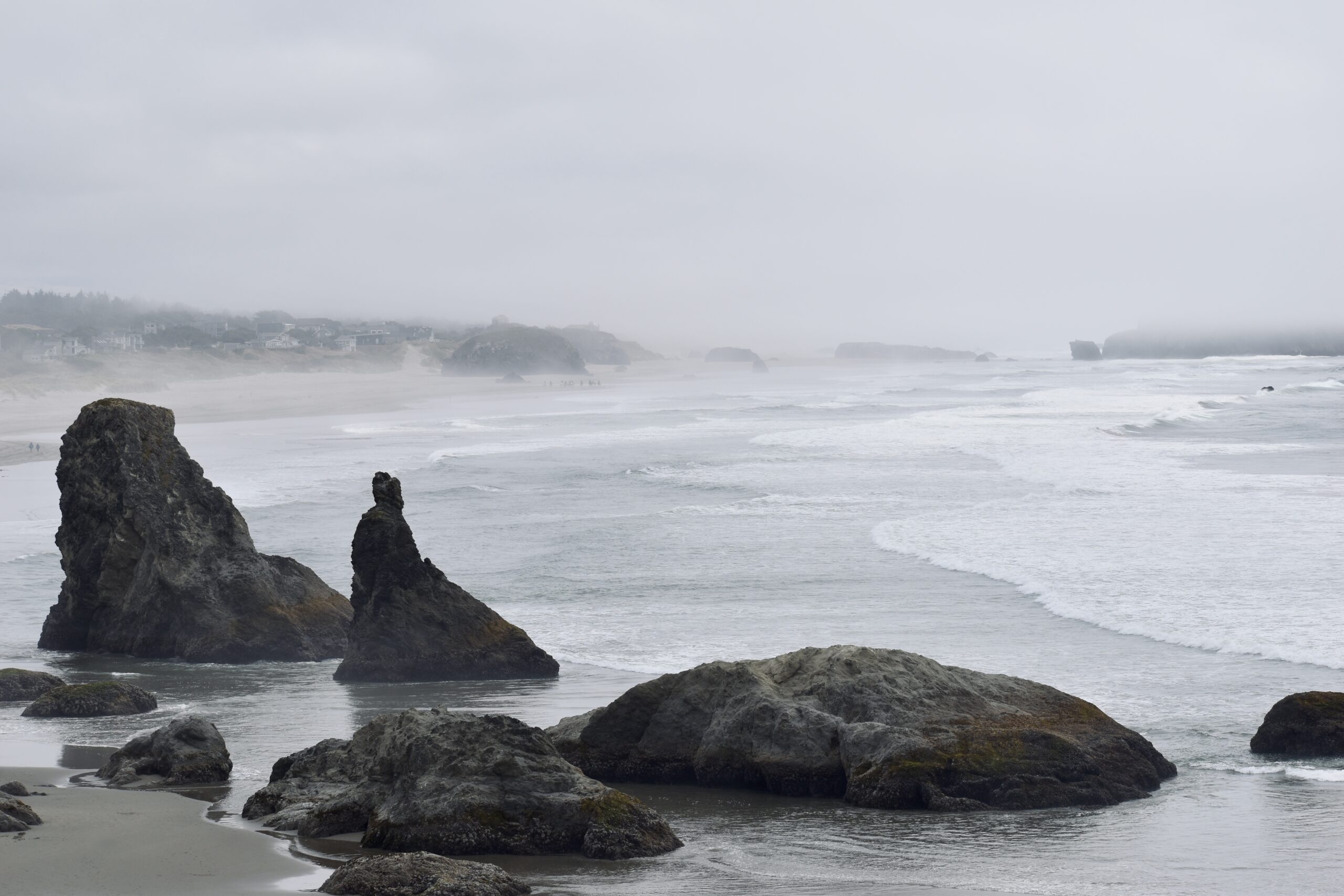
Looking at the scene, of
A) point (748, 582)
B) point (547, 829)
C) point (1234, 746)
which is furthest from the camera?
point (748, 582)

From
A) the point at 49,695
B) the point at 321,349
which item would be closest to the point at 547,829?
the point at 49,695

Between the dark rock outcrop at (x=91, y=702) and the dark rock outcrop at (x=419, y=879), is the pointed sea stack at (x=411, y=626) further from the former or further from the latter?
the dark rock outcrop at (x=419, y=879)

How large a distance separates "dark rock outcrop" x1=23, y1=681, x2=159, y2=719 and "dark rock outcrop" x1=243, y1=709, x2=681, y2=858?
15.8 feet

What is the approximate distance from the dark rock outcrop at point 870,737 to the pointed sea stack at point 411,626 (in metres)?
4.57

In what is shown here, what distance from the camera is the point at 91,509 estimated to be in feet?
59.5

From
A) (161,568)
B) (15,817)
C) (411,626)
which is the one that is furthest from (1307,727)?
(161,568)

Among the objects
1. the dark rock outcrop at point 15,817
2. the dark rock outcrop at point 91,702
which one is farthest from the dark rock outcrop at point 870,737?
the dark rock outcrop at point 91,702

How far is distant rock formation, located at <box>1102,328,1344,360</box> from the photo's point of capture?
560 feet

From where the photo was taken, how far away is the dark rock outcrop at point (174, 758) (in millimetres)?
10539

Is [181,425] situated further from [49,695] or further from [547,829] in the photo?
[547,829]

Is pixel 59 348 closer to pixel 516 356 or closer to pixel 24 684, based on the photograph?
pixel 516 356

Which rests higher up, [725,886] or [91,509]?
[91,509]

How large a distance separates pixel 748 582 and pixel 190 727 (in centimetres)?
1176

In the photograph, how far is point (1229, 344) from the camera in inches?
7200
